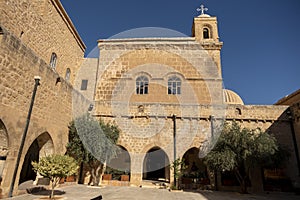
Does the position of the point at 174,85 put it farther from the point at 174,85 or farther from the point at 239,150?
the point at 239,150

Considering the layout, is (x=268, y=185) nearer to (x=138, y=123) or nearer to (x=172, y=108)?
(x=172, y=108)

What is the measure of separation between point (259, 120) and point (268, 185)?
417 cm

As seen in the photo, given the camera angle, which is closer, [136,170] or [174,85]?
[136,170]

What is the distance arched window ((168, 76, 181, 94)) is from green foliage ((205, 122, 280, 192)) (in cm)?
684

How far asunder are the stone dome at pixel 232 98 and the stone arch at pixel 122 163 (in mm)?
16954

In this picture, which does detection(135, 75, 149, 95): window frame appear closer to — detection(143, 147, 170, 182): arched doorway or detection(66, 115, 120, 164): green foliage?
detection(143, 147, 170, 182): arched doorway

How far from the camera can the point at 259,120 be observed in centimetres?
1348

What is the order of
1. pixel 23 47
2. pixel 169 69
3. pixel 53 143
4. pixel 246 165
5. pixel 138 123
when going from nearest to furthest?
pixel 23 47 → pixel 53 143 → pixel 246 165 → pixel 138 123 → pixel 169 69

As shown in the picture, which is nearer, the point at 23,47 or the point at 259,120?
the point at 23,47

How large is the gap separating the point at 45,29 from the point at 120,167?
1143 centimetres

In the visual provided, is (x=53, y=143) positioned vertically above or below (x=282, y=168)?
above

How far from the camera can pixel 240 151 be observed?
34.5ft

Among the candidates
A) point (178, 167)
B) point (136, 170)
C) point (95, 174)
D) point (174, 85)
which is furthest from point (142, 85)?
point (95, 174)

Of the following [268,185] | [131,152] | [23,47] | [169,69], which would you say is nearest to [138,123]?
[131,152]
